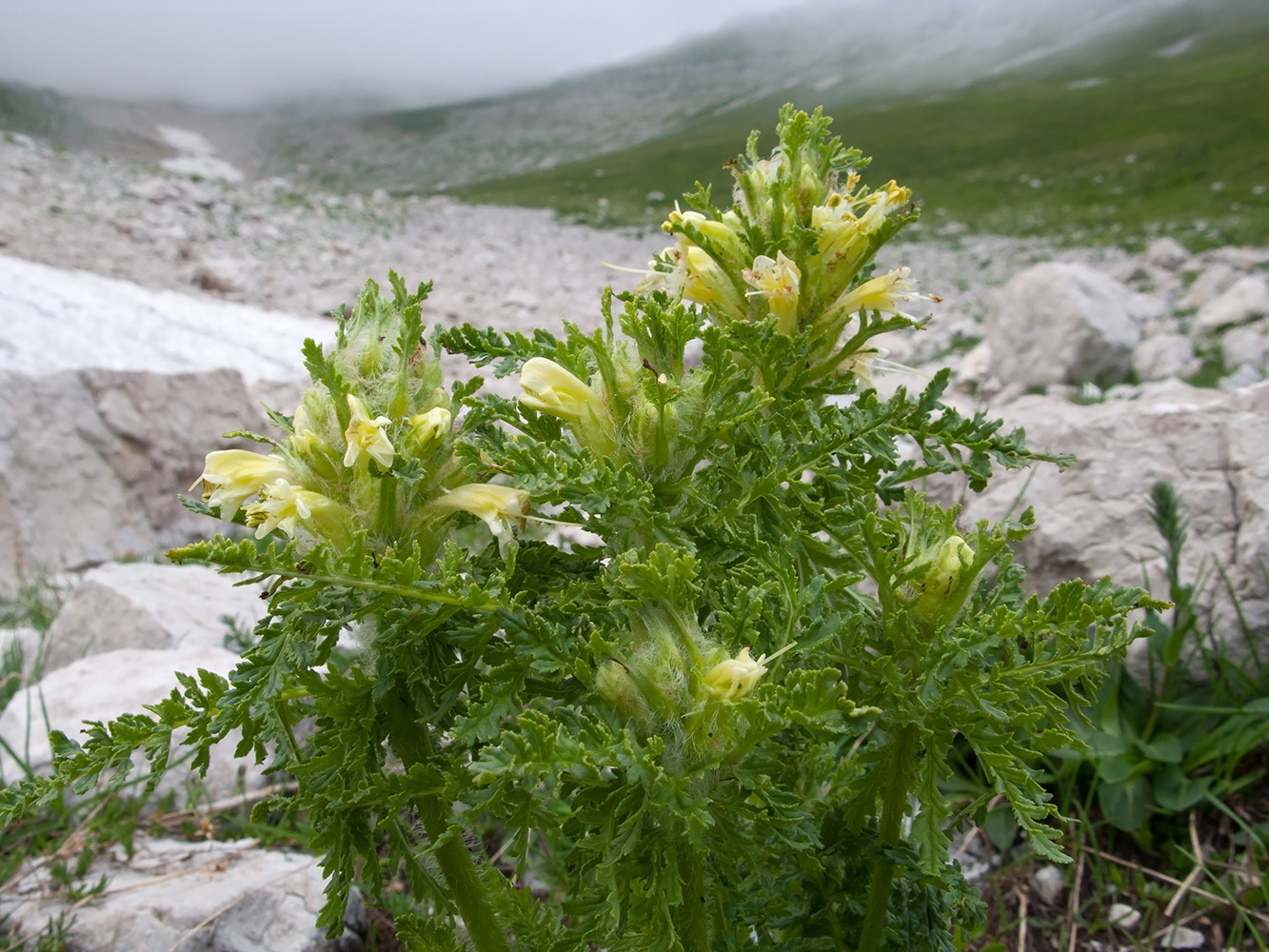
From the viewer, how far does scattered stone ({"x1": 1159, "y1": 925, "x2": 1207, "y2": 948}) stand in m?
2.74

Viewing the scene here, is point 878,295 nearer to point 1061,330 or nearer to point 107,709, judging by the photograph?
point 107,709

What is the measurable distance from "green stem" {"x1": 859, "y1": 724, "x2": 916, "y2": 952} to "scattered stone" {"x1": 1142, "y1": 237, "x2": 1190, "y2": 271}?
2153cm

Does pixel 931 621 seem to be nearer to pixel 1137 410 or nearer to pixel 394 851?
pixel 394 851

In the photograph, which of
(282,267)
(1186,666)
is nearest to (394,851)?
(1186,666)

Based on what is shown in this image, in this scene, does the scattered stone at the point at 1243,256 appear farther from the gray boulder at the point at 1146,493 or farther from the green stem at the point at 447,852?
the green stem at the point at 447,852

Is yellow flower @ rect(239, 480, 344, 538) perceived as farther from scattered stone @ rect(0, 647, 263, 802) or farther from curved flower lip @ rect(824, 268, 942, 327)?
scattered stone @ rect(0, 647, 263, 802)

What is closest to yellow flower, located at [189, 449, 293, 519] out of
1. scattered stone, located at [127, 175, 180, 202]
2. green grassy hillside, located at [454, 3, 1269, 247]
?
scattered stone, located at [127, 175, 180, 202]

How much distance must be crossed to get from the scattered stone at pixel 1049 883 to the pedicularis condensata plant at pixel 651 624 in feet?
5.02

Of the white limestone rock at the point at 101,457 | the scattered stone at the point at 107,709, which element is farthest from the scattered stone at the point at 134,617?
the white limestone rock at the point at 101,457

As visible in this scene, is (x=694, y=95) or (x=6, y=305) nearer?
(x=6, y=305)

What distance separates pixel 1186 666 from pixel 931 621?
7.61 feet

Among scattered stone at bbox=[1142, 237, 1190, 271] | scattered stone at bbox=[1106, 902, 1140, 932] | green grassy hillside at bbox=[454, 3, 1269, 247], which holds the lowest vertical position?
green grassy hillside at bbox=[454, 3, 1269, 247]

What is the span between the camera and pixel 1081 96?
6594cm

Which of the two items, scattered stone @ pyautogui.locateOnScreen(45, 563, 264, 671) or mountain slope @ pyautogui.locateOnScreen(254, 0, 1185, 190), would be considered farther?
mountain slope @ pyautogui.locateOnScreen(254, 0, 1185, 190)
